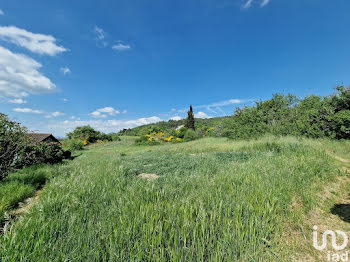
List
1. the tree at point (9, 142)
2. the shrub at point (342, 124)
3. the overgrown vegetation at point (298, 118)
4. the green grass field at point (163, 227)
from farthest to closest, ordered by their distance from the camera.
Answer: the overgrown vegetation at point (298, 118) < the shrub at point (342, 124) < the tree at point (9, 142) < the green grass field at point (163, 227)

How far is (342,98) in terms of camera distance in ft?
34.8

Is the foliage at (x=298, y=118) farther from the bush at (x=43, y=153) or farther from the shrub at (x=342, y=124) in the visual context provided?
the bush at (x=43, y=153)

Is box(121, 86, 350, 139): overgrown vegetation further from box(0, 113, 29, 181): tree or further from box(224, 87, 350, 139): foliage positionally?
box(0, 113, 29, 181): tree

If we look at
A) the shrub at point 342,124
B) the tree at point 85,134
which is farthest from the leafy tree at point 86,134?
the shrub at point 342,124

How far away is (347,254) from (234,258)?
1.81 meters

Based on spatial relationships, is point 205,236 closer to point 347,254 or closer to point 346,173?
point 347,254

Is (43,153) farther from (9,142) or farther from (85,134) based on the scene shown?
(85,134)

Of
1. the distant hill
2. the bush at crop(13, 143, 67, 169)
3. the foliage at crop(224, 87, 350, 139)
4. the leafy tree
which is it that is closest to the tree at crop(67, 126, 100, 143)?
the leafy tree

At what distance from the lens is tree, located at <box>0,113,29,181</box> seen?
197 inches

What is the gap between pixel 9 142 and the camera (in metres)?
5.21

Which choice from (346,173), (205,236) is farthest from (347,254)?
(346,173)

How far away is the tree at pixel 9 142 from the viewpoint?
16.4 ft

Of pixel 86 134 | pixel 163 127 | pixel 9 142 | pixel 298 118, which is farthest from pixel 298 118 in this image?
pixel 163 127

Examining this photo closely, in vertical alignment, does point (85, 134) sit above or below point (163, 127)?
below
